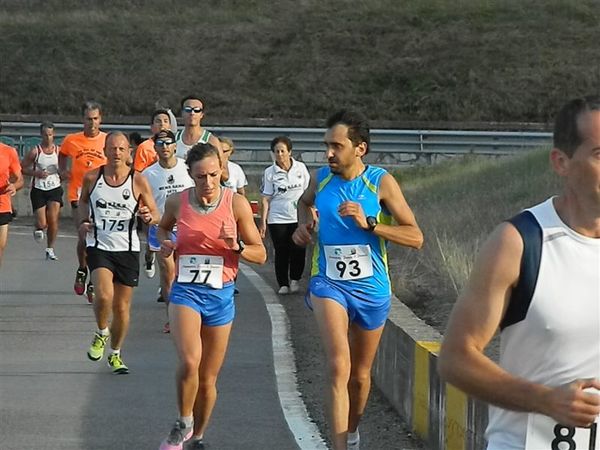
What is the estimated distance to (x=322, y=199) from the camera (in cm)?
842

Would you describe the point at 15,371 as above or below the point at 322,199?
below

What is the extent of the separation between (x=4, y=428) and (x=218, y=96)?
37.8m

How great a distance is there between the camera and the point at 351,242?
8320 mm

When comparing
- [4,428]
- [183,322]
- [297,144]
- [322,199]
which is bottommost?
[297,144]

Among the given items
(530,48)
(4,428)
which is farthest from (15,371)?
(530,48)

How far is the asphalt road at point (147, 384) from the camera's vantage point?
888 cm

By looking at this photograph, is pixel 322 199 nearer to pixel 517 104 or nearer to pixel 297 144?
pixel 297 144

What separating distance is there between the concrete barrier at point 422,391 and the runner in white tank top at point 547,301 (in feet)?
9.47

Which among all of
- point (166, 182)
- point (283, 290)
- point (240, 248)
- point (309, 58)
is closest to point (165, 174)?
point (166, 182)

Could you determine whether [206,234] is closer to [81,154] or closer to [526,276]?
[526,276]

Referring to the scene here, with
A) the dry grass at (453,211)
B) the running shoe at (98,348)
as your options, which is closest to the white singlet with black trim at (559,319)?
the dry grass at (453,211)

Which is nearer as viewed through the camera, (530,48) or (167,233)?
(167,233)

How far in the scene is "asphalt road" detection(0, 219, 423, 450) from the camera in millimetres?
8875

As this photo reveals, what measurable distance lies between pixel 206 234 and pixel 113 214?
8.87 feet
